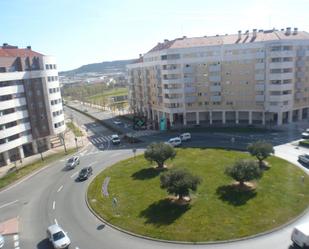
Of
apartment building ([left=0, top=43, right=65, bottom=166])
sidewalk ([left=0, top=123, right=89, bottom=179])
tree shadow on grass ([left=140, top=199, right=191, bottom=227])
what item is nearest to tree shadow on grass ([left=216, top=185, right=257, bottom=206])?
tree shadow on grass ([left=140, top=199, right=191, bottom=227])

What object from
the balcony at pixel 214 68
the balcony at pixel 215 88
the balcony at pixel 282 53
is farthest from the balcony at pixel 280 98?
the balcony at pixel 214 68

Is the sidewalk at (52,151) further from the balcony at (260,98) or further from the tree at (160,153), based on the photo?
the balcony at (260,98)

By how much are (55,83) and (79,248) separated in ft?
177

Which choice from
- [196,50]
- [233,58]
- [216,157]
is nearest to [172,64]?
[196,50]

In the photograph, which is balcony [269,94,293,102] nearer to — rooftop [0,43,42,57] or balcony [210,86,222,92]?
balcony [210,86,222,92]

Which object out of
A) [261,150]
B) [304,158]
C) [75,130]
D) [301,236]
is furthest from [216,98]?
[301,236]

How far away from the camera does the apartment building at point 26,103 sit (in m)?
63.1

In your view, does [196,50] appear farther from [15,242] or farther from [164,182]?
[15,242]

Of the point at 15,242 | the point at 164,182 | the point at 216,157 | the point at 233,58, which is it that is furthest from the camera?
the point at 233,58

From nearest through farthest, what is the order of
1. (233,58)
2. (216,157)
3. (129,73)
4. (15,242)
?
(15,242) < (216,157) < (233,58) < (129,73)

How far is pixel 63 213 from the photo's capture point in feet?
124

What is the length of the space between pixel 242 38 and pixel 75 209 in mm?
65309

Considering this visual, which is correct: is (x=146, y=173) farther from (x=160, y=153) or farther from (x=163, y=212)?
(x=163, y=212)

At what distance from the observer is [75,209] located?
38562 mm
